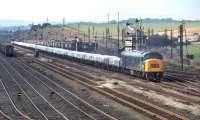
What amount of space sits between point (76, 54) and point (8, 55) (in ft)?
67.9

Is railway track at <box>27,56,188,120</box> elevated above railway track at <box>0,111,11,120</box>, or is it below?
above

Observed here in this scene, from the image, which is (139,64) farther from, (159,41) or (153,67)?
(159,41)

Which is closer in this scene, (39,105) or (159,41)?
(39,105)

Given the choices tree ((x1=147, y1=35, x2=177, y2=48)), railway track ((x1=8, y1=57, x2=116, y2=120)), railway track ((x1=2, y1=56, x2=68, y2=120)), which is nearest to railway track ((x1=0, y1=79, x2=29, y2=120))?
railway track ((x1=2, y1=56, x2=68, y2=120))

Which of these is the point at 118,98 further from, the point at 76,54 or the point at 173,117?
the point at 76,54

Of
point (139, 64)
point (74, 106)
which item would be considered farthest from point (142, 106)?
point (139, 64)

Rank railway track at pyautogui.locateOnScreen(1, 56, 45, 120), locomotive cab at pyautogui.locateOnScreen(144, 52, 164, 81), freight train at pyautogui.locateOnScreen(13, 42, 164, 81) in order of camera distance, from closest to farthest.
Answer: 1. railway track at pyautogui.locateOnScreen(1, 56, 45, 120)
2. locomotive cab at pyautogui.locateOnScreen(144, 52, 164, 81)
3. freight train at pyautogui.locateOnScreen(13, 42, 164, 81)

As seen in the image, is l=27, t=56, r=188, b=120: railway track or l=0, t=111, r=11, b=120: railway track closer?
l=27, t=56, r=188, b=120: railway track

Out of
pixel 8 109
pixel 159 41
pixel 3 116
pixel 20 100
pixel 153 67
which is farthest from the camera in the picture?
pixel 159 41

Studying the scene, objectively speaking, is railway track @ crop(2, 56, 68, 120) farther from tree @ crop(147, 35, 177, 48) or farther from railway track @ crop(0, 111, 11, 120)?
tree @ crop(147, 35, 177, 48)

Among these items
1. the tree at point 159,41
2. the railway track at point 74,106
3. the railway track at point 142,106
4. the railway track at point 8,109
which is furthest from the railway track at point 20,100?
the tree at point 159,41

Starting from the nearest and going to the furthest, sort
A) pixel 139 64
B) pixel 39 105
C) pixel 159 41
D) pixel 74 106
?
1. pixel 74 106
2. pixel 39 105
3. pixel 139 64
4. pixel 159 41

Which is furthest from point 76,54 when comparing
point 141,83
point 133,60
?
point 141,83

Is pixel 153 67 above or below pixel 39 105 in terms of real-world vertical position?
above
